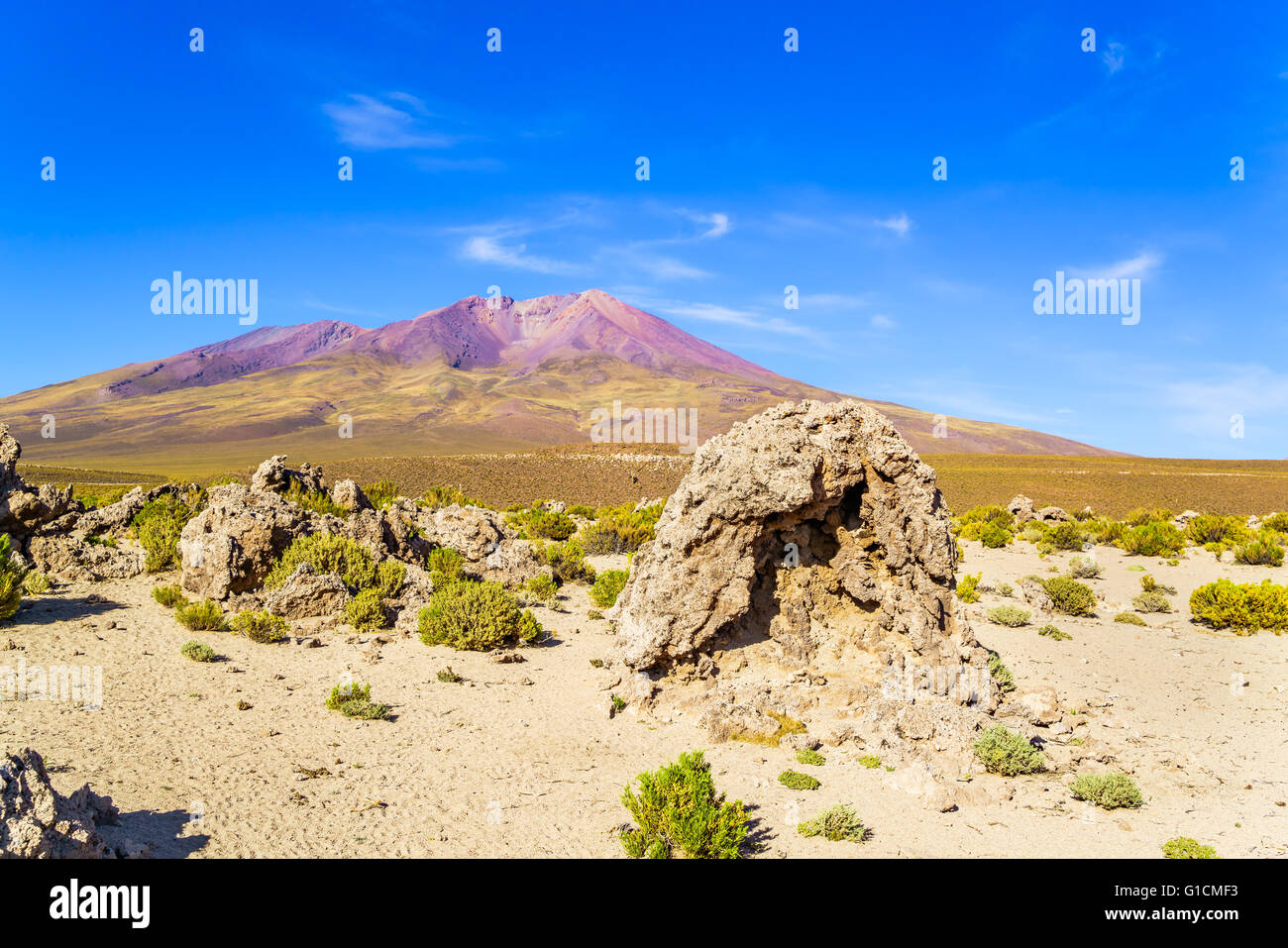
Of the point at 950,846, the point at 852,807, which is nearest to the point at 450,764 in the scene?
the point at 852,807

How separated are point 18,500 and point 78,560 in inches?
55.1

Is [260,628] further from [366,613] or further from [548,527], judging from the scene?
[548,527]

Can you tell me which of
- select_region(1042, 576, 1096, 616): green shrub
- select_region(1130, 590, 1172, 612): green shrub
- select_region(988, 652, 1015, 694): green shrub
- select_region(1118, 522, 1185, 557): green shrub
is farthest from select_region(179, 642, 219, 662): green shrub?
select_region(1118, 522, 1185, 557): green shrub

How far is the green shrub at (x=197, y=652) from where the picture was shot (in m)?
9.63

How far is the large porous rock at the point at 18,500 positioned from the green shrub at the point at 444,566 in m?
6.81

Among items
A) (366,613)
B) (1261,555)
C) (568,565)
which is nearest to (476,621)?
(366,613)

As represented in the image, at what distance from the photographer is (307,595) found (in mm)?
12031

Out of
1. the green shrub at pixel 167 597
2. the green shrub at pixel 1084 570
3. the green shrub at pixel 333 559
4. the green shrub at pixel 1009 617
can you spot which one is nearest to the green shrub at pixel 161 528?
the green shrub at pixel 167 597

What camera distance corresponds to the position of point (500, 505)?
128 ft

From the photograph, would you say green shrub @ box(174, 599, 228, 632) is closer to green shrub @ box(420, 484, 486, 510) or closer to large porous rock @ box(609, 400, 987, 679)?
large porous rock @ box(609, 400, 987, 679)

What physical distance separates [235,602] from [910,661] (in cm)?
1087

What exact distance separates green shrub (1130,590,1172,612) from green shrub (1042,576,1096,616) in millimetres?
889

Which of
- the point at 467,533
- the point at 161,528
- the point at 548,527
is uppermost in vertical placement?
the point at 161,528

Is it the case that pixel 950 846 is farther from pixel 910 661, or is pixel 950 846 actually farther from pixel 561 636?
pixel 561 636
